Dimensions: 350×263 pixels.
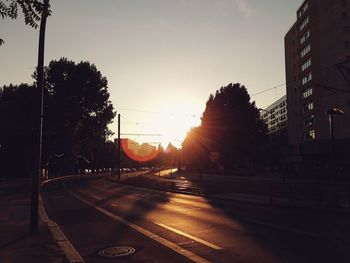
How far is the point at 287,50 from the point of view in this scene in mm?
91375

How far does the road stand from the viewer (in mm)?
8891

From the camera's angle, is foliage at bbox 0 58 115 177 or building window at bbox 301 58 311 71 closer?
foliage at bbox 0 58 115 177

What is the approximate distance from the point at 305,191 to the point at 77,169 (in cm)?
8865

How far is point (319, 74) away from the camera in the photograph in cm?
7069

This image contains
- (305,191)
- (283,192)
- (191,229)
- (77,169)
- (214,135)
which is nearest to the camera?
(191,229)

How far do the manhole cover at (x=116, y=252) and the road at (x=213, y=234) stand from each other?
170mm

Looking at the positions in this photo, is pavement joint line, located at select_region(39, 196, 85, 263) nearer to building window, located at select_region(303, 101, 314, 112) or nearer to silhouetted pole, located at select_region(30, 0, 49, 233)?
silhouetted pole, located at select_region(30, 0, 49, 233)

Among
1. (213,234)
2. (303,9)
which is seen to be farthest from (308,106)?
(213,234)

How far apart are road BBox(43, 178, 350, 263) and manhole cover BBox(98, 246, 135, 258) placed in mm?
170

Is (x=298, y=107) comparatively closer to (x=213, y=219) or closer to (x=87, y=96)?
(x=87, y=96)

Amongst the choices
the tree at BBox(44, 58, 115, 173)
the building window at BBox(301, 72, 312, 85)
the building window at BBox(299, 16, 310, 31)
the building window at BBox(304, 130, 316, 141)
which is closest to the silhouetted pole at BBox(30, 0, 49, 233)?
the tree at BBox(44, 58, 115, 173)

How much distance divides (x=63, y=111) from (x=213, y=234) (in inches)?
2251

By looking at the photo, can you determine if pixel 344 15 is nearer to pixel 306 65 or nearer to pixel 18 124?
pixel 306 65

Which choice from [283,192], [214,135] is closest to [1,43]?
[283,192]
